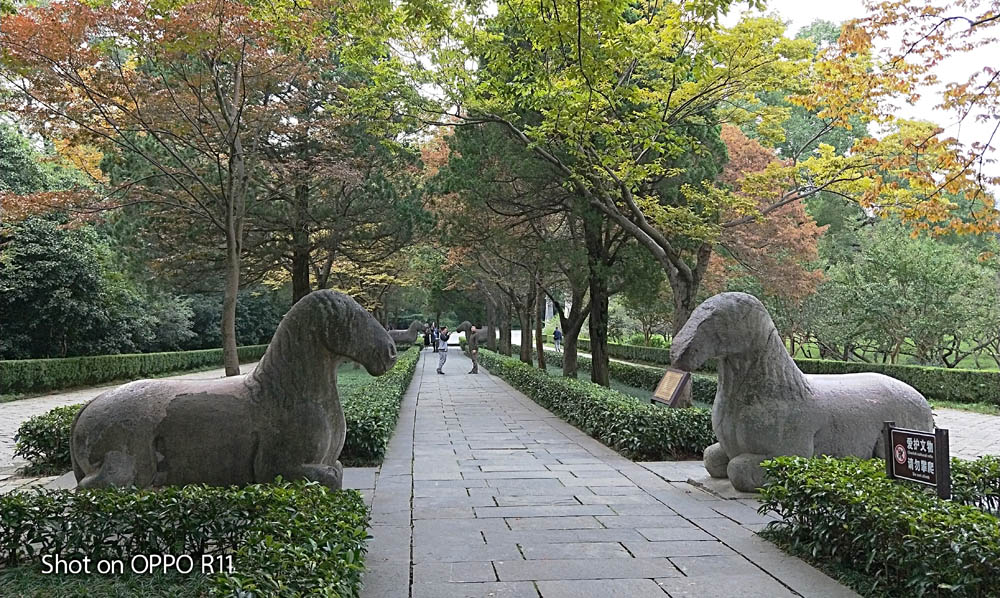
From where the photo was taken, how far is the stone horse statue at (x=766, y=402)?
5340mm

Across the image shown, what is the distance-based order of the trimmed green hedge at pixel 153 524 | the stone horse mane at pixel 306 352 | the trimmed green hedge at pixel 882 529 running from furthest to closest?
the stone horse mane at pixel 306 352 < the trimmed green hedge at pixel 153 524 < the trimmed green hedge at pixel 882 529

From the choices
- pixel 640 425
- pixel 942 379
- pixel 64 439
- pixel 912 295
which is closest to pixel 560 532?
pixel 640 425

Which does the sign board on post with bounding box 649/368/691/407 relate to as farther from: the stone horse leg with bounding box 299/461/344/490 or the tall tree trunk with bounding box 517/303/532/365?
the tall tree trunk with bounding box 517/303/532/365

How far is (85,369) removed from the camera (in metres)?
18.9

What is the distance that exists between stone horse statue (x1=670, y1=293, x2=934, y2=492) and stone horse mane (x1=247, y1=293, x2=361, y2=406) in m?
2.62

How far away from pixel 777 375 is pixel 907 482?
4.70ft

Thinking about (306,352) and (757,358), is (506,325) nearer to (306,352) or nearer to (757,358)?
(757,358)

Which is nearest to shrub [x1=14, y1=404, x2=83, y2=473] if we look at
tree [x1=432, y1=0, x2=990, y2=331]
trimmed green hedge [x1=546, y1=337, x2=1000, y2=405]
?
tree [x1=432, y1=0, x2=990, y2=331]

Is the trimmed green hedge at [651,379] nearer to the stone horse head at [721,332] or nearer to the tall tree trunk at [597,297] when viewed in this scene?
the tall tree trunk at [597,297]

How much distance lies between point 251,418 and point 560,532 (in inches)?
85.3

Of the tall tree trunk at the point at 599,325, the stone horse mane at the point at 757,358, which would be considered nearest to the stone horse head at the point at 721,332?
the stone horse mane at the point at 757,358

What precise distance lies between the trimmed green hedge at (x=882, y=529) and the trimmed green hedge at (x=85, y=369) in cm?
1739

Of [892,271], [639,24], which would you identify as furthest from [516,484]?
[892,271]

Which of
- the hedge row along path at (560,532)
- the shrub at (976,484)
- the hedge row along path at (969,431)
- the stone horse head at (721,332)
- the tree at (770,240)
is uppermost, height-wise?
the tree at (770,240)
